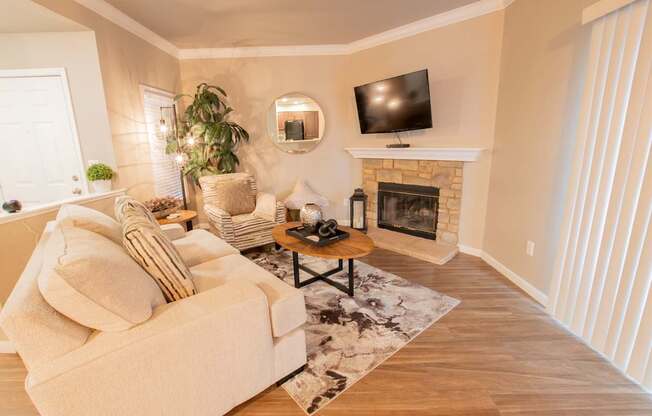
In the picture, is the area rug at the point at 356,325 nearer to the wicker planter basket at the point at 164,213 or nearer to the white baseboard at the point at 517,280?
the white baseboard at the point at 517,280

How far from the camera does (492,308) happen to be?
7.64 ft

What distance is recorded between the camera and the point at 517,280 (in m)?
2.69

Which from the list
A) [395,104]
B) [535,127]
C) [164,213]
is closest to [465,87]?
[395,104]

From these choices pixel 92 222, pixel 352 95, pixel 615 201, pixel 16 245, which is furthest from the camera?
pixel 352 95

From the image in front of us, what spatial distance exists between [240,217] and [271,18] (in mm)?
2299

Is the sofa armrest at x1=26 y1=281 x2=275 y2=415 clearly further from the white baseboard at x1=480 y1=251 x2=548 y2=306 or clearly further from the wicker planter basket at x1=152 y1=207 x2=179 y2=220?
the white baseboard at x1=480 y1=251 x2=548 y2=306

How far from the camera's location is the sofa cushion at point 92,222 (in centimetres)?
154

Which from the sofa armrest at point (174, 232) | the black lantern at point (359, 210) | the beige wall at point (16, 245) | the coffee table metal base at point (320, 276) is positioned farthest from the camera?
the black lantern at point (359, 210)

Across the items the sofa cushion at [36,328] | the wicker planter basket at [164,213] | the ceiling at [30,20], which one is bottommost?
the wicker planter basket at [164,213]

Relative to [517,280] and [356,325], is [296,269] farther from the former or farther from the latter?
[517,280]

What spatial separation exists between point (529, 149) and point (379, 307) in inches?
75.5

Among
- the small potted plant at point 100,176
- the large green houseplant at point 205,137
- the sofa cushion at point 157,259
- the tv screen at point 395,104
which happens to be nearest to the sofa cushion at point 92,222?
the sofa cushion at point 157,259

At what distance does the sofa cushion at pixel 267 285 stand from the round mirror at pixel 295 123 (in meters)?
2.56

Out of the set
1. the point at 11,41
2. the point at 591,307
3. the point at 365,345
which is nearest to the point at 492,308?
the point at 591,307
